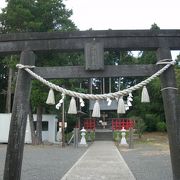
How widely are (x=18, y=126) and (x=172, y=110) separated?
2375 mm

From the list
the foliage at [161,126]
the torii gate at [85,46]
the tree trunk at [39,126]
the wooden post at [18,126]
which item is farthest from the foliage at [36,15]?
the wooden post at [18,126]

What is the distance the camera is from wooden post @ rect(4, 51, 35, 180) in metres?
5.49

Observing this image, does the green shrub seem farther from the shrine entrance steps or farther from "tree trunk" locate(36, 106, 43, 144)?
"tree trunk" locate(36, 106, 43, 144)

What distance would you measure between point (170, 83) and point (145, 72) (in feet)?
1.44

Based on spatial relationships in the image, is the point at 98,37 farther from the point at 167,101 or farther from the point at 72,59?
the point at 72,59

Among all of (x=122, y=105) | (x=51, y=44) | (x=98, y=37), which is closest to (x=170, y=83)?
(x=122, y=105)

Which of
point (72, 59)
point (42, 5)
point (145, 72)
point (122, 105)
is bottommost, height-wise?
point (122, 105)

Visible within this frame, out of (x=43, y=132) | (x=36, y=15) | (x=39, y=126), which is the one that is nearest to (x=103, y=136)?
(x=43, y=132)

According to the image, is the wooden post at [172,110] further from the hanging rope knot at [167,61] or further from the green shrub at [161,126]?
the green shrub at [161,126]

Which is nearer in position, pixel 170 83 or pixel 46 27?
pixel 170 83

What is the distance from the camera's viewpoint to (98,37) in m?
5.77

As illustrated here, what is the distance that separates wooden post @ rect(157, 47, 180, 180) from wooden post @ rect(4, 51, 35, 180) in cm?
214

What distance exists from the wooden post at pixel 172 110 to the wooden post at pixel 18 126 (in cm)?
214

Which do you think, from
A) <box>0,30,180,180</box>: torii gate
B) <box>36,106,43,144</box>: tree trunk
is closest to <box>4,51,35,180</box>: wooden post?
A: <box>0,30,180,180</box>: torii gate
